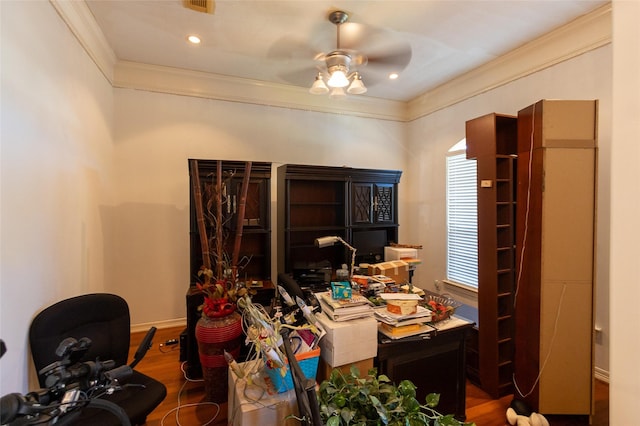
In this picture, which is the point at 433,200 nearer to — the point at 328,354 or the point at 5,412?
the point at 328,354

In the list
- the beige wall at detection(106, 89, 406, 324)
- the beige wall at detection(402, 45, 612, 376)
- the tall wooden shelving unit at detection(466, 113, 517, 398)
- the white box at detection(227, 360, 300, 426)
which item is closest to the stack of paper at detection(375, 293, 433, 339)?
the white box at detection(227, 360, 300, 426)

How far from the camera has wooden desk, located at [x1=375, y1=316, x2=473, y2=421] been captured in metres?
1.74

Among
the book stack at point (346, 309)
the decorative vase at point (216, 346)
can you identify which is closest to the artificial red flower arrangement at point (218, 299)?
the decorative vase at point (216, 346)

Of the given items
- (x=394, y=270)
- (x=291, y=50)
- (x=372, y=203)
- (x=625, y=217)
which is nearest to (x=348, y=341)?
(x=625, y=217)

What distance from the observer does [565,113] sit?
196cm

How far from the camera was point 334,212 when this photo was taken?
3.88 meters

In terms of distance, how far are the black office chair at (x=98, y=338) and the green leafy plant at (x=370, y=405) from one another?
993 millimetres

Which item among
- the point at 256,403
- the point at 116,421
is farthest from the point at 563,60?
the point at 116,421

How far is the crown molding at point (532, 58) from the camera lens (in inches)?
94.4

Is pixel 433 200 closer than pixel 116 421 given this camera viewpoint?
No

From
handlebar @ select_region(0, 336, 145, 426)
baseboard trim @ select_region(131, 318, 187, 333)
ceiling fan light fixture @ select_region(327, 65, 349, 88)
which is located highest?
ceiling fan light fixture @ select_region(327, 65, 349, 88)

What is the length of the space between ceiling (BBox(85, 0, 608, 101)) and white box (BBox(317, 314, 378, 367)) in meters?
2.15

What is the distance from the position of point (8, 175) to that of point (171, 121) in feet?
7.02

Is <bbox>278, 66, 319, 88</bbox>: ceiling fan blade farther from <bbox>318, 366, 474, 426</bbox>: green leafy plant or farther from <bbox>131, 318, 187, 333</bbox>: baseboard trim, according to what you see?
<bbox>131, 318, 187, 333</bbox>: baseboard trim
